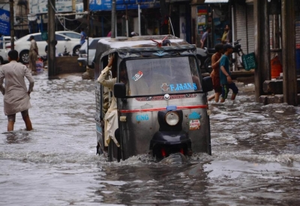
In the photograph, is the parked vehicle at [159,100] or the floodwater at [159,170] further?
the parked vehicle at [159,100]

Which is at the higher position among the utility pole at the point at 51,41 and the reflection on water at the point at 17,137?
the utility pole at the point at 51,41

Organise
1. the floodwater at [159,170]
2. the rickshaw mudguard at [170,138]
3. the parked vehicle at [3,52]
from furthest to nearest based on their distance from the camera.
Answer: the parked vehicle at [3,52] → the rickshaw mudguard at [170,138] → the floodwater at [159,170]

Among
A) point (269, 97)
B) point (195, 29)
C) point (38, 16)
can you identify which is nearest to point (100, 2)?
point (195, 29)

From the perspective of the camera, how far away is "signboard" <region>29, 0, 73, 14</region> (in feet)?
168

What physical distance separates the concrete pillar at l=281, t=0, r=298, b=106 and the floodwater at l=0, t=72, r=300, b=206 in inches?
33.0

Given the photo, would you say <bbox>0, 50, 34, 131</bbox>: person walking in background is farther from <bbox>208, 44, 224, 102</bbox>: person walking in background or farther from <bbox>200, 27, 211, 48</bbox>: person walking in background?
<bbox>200, 27, 211, 48</bbox>: person walking in background

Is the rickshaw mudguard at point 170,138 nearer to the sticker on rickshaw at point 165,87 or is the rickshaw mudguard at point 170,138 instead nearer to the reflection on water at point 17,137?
the sticker on rickshaw at point 165,87

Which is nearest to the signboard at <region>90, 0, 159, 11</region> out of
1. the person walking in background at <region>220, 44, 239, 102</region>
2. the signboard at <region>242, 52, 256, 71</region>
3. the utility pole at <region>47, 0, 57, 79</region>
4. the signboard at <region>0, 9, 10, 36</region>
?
the utility pole at <region>47, 0, 57, 79</region>

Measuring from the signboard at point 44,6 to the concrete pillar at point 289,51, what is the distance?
114 feet

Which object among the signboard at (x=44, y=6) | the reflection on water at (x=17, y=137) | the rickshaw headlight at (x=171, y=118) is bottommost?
the reflection on water at (x=17, y=137)

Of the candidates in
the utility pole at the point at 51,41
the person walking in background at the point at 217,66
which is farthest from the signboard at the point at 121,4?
the person walking in background at the point at 217,66

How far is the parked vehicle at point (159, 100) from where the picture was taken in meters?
9.72

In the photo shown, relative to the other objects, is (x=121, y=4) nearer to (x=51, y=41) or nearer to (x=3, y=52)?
(x=51, y=41)

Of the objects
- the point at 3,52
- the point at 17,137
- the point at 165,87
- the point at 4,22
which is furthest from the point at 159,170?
the point at 3,52
